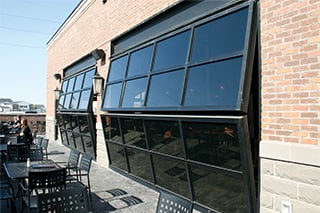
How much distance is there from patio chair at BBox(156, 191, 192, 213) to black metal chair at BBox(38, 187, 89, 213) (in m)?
0.92

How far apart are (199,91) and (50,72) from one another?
718 inches

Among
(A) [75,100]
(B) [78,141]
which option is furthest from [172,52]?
(B) [78,141]

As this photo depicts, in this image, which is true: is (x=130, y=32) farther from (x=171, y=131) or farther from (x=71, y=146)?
(x=71, y=146)

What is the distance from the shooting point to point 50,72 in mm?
21047

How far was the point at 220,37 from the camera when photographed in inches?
185

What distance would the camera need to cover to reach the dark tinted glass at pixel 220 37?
14.2 feet

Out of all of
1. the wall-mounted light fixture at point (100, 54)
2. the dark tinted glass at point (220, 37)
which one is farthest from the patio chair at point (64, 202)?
the wall-mounted light fixture at point (100, 54)

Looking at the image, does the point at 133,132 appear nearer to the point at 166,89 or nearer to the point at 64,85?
the point at 166,89

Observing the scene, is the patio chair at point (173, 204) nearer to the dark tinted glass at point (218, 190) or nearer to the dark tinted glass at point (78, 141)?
the dark tinted glass at point (218, 190)

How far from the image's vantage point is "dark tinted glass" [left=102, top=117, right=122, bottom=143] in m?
8.22

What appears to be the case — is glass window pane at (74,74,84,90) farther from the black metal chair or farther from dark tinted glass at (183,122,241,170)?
the black metal chair

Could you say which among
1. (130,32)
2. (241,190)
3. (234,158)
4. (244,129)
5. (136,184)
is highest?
(130,32)

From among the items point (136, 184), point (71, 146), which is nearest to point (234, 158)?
point (136, 184)

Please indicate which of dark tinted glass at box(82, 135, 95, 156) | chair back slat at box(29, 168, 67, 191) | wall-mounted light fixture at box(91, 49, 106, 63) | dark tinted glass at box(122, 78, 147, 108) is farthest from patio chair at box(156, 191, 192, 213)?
dark tinted glass at box(82, 135, 95, 156)
